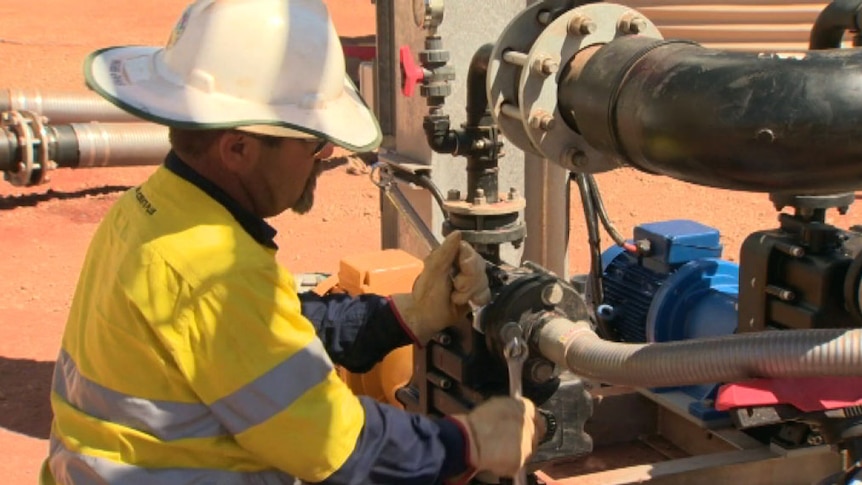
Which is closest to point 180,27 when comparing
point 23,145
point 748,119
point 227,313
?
point 227,313

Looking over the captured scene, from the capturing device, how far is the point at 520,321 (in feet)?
7.68

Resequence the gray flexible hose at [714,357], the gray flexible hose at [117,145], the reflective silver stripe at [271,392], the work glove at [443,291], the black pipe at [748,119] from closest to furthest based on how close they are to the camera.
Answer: the black pipe at [748,119]
the gray flexible hose at [714,357]
the reflective silver stripe at [271,392]
the work glove at [443,291]
the gray flexible hose at [117,145]

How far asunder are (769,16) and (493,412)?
7.85 metres

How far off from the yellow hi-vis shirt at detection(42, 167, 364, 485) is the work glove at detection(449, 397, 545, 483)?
10.2 inches

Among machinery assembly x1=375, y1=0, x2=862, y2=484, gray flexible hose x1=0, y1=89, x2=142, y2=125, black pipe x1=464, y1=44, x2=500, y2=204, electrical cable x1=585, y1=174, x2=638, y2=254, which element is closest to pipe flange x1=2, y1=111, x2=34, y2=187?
gray flexible hose x1=0, y1=89, x2=142, y2=125

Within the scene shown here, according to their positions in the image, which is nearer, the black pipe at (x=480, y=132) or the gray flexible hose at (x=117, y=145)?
the black pipe at (x=480, y=132)

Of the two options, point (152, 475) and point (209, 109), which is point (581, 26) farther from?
point (152, 475)

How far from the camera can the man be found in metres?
1.93

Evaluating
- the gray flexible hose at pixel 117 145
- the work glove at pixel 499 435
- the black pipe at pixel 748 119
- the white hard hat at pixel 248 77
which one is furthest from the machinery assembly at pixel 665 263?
the gray flexible hose at pixel 117 145

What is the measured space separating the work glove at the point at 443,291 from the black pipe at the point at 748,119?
0.73 metres

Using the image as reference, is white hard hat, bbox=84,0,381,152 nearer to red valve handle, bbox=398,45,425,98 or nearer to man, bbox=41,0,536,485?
man, bbox=41,0,536,485

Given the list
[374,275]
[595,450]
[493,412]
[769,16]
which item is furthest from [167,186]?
[769,16]

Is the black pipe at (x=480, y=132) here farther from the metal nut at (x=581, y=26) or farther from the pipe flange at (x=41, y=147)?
the pipe flange at (x=41, y=147)

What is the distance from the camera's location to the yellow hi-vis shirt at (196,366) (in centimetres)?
192
